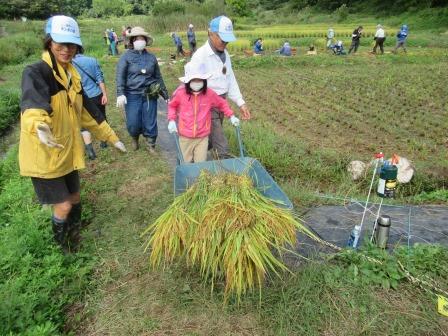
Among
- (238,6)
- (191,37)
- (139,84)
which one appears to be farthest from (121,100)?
(238,6)

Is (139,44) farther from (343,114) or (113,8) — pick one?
(113,8)

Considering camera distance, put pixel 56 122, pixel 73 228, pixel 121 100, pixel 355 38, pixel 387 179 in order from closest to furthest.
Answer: pixel 56 122, pixel 387 179, pixel 73 228, pixel 121 100, pixel 355 38

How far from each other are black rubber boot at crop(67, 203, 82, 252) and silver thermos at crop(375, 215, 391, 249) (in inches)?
105

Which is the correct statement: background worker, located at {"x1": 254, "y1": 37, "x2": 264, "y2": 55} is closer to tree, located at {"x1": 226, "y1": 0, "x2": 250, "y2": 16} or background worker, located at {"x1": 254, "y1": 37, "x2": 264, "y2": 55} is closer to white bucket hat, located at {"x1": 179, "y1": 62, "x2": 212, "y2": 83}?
white bucket hat, located at {"x1": 179, "y1": 62, "x2": 212, "y2": 83}

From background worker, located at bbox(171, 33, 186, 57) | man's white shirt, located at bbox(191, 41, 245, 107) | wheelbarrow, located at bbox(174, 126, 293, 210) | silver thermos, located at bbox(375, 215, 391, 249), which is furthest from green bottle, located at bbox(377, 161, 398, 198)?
background worker, located at bbox(171, 33, 186, 57)

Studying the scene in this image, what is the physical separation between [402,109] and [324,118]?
2166mm

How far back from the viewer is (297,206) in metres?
4.07

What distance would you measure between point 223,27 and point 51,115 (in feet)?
6.17

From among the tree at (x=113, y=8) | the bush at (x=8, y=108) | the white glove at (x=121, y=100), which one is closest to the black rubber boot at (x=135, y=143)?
the white glove at (x=121, y=100)

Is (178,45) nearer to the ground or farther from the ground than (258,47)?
farther from the ground

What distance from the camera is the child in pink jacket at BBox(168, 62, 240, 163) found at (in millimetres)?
3678

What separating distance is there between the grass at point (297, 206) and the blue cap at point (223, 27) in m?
1.82

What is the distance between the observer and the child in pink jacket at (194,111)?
368cm

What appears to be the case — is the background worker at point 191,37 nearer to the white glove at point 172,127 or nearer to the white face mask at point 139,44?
the white face mask at point 139,44
